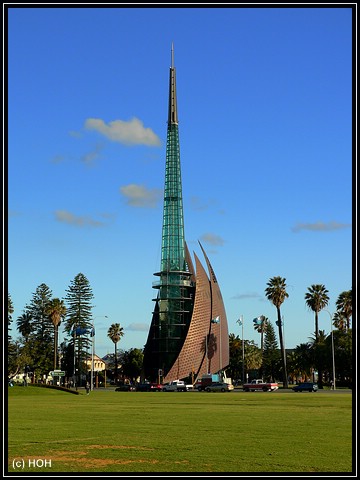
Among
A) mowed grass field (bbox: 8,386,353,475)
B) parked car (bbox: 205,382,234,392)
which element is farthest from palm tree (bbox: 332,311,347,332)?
mowed grass field (bbox: 8,386,353,475)

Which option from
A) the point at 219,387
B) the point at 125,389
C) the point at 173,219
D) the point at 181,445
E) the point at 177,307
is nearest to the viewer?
the point at 181,445

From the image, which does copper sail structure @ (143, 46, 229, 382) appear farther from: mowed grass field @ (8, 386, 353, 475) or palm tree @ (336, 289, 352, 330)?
mowed grass field @ (8, 386, 353, 475)

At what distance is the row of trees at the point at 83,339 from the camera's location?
326ft

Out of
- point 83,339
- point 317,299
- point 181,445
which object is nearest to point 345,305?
point 317,299

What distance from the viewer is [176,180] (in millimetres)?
127312

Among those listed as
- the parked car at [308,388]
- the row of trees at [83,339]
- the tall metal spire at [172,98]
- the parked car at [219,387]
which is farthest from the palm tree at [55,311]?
the parked car at [308,388]

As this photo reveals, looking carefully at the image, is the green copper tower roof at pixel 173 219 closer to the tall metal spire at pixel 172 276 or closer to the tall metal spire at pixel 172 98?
the tall metal spire at pixel 172 276

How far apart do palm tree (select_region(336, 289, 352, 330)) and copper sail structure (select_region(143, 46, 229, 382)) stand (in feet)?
81.6

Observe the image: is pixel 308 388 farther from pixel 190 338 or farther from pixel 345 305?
pixel 190 338

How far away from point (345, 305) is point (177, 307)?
115ft

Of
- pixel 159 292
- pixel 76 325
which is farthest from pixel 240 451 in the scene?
pixel 159 292

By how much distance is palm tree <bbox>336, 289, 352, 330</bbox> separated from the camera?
342 ft

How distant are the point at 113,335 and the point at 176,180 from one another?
128 ft

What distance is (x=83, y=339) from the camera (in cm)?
12019
